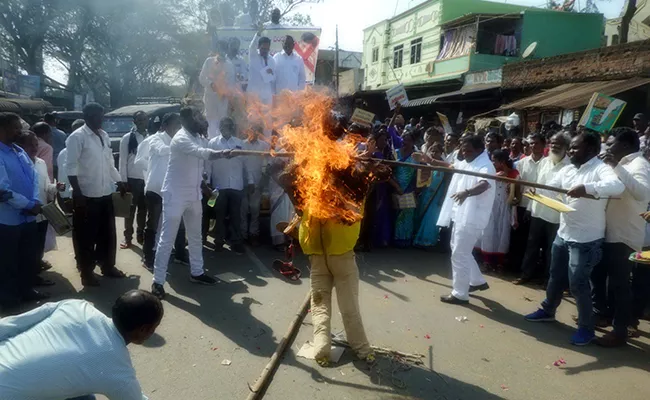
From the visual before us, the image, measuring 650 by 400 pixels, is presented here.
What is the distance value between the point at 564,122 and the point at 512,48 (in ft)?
35.3

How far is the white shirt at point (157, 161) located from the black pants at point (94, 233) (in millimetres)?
731

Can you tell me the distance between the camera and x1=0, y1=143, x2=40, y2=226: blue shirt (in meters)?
4.46

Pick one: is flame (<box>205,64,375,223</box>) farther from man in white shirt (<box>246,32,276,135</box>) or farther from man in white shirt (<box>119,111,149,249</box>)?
man in white shirt (<box>246,32,276,135</box>)

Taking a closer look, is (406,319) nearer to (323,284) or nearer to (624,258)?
(323,284)

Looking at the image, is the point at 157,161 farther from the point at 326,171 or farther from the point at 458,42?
the point at 458,42

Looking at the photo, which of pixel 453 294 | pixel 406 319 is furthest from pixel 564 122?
pixel 406 319

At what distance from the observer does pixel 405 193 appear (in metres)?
7.93

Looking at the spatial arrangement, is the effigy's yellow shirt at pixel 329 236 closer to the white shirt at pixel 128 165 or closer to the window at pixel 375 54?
the white shirt at pixel 128 165

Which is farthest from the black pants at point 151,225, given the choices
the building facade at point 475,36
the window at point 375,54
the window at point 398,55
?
the window at point 375,54

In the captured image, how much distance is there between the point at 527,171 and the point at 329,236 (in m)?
4.20

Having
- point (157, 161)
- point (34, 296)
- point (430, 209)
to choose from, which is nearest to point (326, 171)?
point (157, 161)

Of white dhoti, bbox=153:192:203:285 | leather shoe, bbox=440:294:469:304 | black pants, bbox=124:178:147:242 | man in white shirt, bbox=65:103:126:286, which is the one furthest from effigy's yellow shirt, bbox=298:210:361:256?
black pants, bbox=124:178:147:242

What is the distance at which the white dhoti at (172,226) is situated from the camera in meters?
5.35

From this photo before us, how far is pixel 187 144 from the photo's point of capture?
5312 mm
